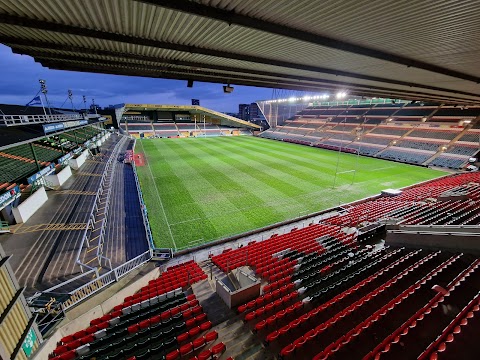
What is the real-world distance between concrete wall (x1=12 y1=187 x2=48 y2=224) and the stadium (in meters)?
0.13

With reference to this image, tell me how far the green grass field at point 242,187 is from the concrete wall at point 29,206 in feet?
22.6

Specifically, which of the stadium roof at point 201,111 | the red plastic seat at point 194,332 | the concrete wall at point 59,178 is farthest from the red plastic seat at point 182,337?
the stadium roof at point 201,111

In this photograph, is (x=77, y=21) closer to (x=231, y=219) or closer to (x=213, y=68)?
(x=213, y=68)

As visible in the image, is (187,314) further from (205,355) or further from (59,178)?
(59,178)

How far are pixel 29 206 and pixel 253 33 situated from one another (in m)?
16.3

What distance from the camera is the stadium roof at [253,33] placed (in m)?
4.16

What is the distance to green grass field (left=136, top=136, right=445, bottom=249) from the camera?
1563cm

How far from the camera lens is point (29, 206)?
13.5 m

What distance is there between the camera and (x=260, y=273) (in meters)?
9.38

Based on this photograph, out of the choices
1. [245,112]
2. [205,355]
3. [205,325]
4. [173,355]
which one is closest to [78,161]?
[205,325]

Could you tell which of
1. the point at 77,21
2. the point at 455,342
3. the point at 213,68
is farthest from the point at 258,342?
the point at 213,68

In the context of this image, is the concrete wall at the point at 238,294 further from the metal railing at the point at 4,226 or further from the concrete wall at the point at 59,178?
the concrete wall at the point at 59,178

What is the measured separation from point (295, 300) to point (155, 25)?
8.94m

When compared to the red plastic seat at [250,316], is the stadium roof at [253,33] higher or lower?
higher
